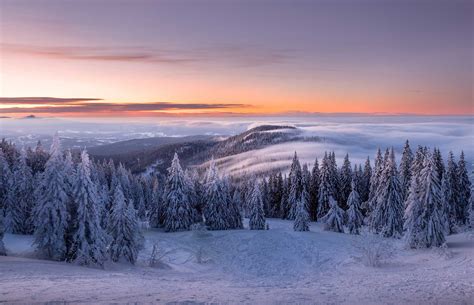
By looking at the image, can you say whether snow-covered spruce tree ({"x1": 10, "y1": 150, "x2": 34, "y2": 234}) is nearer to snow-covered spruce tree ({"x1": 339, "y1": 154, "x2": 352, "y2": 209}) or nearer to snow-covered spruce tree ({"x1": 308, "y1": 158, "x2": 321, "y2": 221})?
snow-covered spruce tree ({"x1": 308, "y1": 158, "x2": 321, "y2": 221})

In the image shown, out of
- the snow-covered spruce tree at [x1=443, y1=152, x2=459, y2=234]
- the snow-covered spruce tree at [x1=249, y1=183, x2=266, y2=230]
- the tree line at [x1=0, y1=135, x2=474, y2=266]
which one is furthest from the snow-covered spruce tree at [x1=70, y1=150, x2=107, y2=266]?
the snow-covered spruce tree at [x1=443, y1=152, x2=459, y2=234]

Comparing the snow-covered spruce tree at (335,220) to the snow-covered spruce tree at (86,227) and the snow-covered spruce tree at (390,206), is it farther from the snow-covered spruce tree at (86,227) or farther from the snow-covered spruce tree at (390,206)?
the snow-covered spruce tree at (86,227)

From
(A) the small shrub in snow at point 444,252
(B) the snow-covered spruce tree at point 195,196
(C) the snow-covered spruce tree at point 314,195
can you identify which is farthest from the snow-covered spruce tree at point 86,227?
(C) the snow-covered spruce tree at point 314,195

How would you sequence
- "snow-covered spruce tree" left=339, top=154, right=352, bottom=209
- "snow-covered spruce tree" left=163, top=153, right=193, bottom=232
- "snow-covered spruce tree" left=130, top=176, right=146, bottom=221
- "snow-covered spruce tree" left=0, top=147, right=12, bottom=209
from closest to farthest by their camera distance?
"snow-covered spruce tree" left=0, top=147, right=12, bottom=209 → "snow-covered spruce tree" left=163, top=153, right=193, bottom=232 → "snow-covered spruce tree" left=339, top=154, right=352, bottom=209 → "snow-covered spruce tree" left=130, top=176, right=146, bottom=221

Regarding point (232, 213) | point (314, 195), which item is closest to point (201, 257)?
point (232, 213)

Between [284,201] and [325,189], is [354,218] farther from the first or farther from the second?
[284,201]
